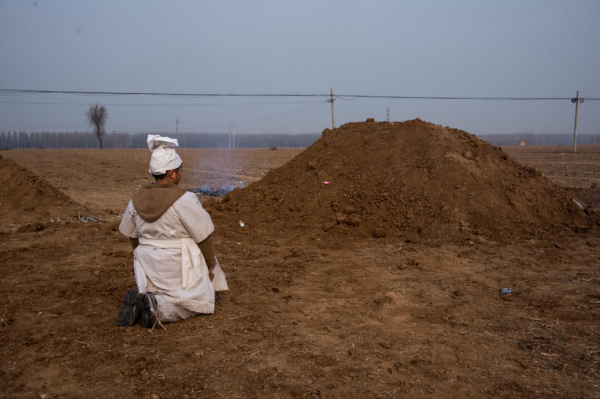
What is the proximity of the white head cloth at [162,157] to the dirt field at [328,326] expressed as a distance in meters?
1.33

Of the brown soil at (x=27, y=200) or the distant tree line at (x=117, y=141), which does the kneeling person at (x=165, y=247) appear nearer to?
the brown soil at (x=27, y=200)

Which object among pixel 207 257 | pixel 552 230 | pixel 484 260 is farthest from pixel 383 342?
pixel 552 230

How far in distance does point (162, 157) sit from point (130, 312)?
1.31 metres

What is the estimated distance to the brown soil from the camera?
31.5 feet

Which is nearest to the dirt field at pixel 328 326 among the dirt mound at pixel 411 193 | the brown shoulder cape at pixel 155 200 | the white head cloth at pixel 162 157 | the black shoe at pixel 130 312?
the black shoe at pixel 130 312

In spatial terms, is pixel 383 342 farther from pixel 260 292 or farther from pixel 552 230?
pixel 552 230

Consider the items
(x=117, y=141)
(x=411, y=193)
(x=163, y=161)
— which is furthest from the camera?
(x=117, y=141)

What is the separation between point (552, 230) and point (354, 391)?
242 inches

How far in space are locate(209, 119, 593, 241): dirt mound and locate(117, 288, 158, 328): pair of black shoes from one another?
4.35m

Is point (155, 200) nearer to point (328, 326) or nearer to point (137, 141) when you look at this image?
point (328, 326)

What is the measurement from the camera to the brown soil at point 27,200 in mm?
9611

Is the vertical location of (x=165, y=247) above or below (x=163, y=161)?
below

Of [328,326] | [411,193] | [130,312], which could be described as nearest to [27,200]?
[130,312]

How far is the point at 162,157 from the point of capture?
3996 millimetres
